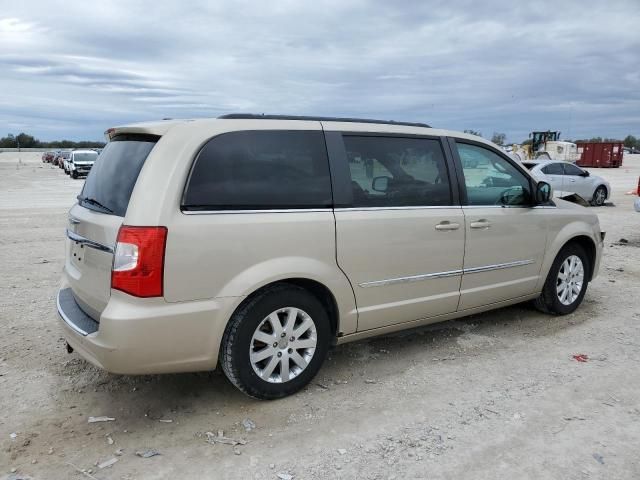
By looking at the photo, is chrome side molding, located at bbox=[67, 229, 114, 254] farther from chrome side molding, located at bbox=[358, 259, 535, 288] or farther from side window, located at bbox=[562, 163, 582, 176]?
side window, located at bbox=[562, 163, 582, 176]

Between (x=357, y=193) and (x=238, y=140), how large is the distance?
0.93 meters

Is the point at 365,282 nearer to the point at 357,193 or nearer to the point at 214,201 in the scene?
the point at 357,193

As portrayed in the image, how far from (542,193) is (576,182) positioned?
525 inches

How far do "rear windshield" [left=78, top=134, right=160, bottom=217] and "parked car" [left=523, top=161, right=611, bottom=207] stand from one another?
14477 mm

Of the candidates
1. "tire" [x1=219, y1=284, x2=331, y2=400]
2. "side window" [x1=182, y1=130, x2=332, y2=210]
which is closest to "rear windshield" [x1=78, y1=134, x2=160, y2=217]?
"side window" [x1=182, y1=130, x2=332, y2=210]

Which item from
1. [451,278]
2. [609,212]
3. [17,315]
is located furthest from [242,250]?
[609,212]

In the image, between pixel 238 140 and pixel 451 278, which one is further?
pixel 451 278

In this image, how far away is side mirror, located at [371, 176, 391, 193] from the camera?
12.9ft

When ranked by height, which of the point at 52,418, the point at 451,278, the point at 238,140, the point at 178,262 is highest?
the point at 238,140

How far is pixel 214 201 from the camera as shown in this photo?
323 centimetres

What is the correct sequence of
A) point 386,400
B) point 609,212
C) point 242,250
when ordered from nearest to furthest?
point 242,250 → point 386,400 → point 609,212

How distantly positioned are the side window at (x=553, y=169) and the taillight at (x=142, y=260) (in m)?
15.0

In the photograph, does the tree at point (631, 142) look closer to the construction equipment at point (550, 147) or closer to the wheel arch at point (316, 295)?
the construction equipment at point (550, 147)

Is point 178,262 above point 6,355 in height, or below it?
above
